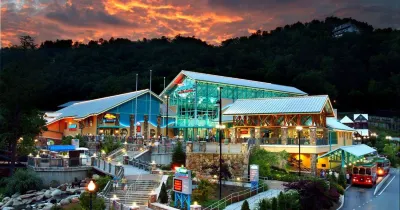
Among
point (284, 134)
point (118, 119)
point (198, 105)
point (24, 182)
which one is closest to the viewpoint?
point (24, 182)

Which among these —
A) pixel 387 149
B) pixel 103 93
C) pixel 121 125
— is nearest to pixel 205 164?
pixel 121 125

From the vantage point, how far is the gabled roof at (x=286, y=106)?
38084mm

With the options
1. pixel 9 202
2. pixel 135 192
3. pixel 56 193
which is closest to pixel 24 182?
pixel 9 202

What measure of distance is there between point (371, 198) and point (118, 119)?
3987 cm

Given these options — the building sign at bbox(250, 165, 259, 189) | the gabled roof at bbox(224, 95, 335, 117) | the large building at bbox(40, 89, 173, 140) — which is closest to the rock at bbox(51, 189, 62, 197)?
the building sign at bbox(250, 165, 259, 189)

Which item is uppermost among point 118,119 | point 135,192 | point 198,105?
point 198,105

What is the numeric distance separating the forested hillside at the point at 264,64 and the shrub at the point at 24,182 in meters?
50.2

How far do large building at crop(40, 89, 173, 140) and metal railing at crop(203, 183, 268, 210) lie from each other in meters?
32.1

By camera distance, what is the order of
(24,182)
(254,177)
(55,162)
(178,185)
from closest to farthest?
(178,185)
(254,177)
(24,182)
(55,162)

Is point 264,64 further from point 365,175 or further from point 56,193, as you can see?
point 56,193

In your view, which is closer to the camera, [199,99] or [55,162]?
[55,162]

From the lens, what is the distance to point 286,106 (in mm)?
40125

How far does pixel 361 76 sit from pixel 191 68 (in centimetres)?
4603

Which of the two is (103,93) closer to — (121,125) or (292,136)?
(121,125)
